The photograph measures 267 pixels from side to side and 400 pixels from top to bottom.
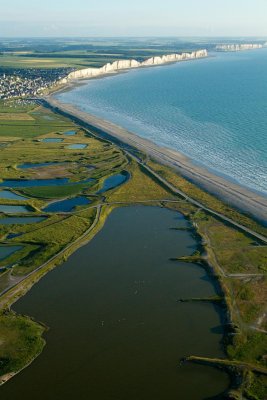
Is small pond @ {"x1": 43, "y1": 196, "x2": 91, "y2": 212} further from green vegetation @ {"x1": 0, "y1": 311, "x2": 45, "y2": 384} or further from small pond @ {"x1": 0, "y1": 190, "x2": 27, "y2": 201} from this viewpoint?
green vegetation @ {"x1": 0, "y1": 311, "x2": 45, "y2": 384}

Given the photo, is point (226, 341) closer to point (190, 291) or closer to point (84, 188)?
point (190, 291)

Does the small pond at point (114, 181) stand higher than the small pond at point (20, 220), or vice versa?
the small pond at point (114, 181)

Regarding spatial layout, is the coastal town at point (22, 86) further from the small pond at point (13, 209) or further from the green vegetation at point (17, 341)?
the green vegetation at point (17, 341)

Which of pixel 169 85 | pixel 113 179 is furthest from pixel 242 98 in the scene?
pixel 113 179

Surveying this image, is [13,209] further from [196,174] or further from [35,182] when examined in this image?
[196,174]

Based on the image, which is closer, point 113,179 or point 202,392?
point 202,392

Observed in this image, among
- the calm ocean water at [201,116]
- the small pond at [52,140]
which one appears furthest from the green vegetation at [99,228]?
the calm ocean water at [201,116]

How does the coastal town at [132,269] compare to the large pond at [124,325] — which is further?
the coastal town at [132,269]
